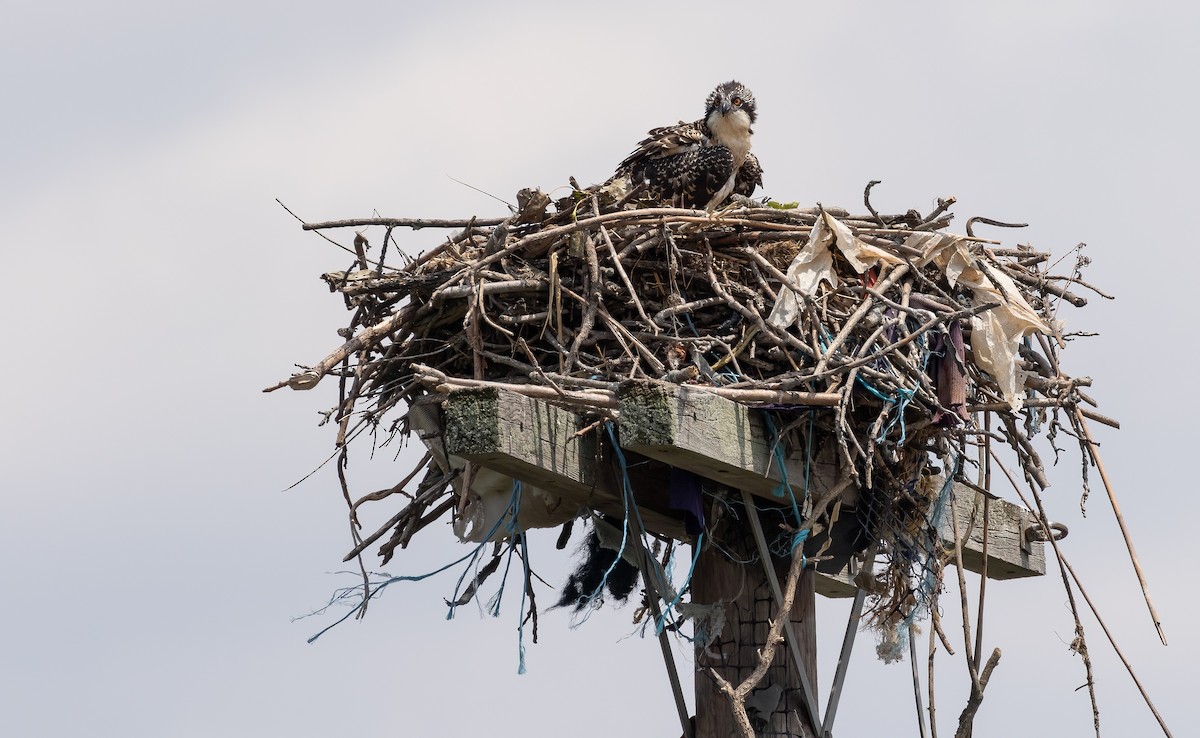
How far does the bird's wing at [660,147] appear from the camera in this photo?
840 cm

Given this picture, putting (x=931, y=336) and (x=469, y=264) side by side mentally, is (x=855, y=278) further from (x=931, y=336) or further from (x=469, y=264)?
(x=469, y=264)

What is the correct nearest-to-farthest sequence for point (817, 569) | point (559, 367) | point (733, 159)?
point (559, 367)
point (817, 569)
point (733, 159)

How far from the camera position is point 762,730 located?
646cm

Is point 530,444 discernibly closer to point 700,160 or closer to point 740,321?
point 740,321

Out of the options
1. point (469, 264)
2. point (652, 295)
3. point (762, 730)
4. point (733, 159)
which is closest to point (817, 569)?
point (762, 730)

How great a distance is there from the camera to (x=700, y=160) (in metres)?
8.29

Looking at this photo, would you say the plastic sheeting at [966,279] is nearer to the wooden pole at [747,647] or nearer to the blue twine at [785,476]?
the blue twine at [785,476]

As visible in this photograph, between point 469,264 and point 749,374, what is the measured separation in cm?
110

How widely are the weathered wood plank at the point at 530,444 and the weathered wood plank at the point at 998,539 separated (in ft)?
5.17

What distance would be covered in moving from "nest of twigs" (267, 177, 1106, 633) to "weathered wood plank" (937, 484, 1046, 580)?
0.43 metres

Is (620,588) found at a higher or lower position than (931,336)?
lower

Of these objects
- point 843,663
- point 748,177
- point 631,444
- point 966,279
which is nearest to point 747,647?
point 843,663

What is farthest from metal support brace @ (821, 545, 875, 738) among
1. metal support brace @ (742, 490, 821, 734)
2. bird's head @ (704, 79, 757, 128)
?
bird's head @ (704, 79, 757, 128)

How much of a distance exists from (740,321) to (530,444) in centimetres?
110
